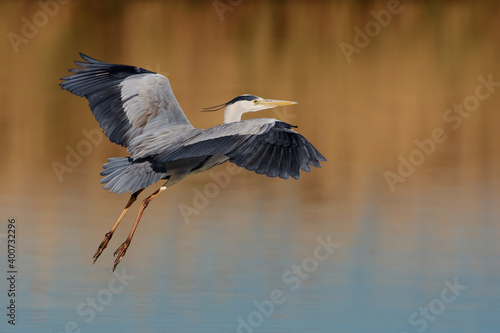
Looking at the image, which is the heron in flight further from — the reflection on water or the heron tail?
the reflection on water

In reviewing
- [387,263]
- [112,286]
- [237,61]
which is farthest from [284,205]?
[237,61]

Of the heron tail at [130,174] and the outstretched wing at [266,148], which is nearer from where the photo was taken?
the outstretched wing at [266,148]

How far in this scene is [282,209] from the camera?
33.9ft

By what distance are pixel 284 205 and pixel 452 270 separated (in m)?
2.32

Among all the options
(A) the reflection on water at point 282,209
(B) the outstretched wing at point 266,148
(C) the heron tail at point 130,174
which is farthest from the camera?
(A) the reflection on water at point 282,209

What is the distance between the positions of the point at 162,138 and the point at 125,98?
77 cm

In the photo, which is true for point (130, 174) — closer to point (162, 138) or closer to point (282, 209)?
point (162, 138)

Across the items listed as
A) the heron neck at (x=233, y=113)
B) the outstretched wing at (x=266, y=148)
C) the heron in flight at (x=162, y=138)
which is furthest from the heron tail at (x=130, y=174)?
the heron neck at (x=233, y=113)

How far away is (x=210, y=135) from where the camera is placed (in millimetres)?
6996

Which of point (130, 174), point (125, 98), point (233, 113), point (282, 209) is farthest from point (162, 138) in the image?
point (282, 209)

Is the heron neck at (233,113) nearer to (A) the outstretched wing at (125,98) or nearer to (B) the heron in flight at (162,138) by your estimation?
(B) the heron in flight at (162,138)

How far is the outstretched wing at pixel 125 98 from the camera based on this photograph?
8.11 metres

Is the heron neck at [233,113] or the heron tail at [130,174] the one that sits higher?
the heron neck at [233,113]

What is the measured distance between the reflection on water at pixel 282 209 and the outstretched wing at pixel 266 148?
1.34 meters
